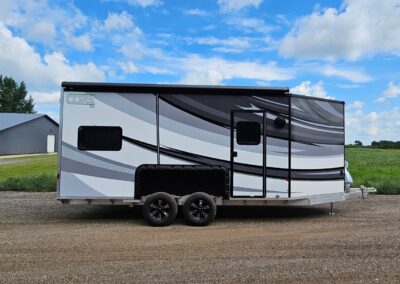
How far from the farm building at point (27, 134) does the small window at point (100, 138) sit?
41.7m

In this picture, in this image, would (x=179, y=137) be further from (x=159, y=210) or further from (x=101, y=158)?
(x=101, y=158)

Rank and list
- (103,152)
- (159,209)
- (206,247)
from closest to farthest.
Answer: (206,247), (159,209), (103,152)

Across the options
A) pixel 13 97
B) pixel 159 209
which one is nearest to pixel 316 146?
pixel 159 209

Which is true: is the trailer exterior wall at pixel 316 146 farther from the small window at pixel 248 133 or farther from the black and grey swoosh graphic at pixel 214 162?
the small window at pixel 248 133

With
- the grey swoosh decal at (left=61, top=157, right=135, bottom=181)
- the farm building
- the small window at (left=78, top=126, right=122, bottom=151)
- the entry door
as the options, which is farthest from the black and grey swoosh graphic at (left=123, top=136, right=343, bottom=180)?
the farm building

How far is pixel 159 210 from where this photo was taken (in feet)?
32.2

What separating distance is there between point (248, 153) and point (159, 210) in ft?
7.23

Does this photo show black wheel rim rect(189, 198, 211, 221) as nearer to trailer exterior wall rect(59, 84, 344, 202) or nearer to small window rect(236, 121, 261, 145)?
trailer exterior wall rect(59, 84, 344, 202)

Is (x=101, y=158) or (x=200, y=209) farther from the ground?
(x=101, y=158)

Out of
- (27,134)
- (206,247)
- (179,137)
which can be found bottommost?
(206,247)

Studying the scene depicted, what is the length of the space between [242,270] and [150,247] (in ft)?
6.55

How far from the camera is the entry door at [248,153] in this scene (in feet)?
32.8

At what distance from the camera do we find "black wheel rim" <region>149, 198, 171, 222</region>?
9.81 meters

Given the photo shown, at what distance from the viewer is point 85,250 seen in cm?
755
